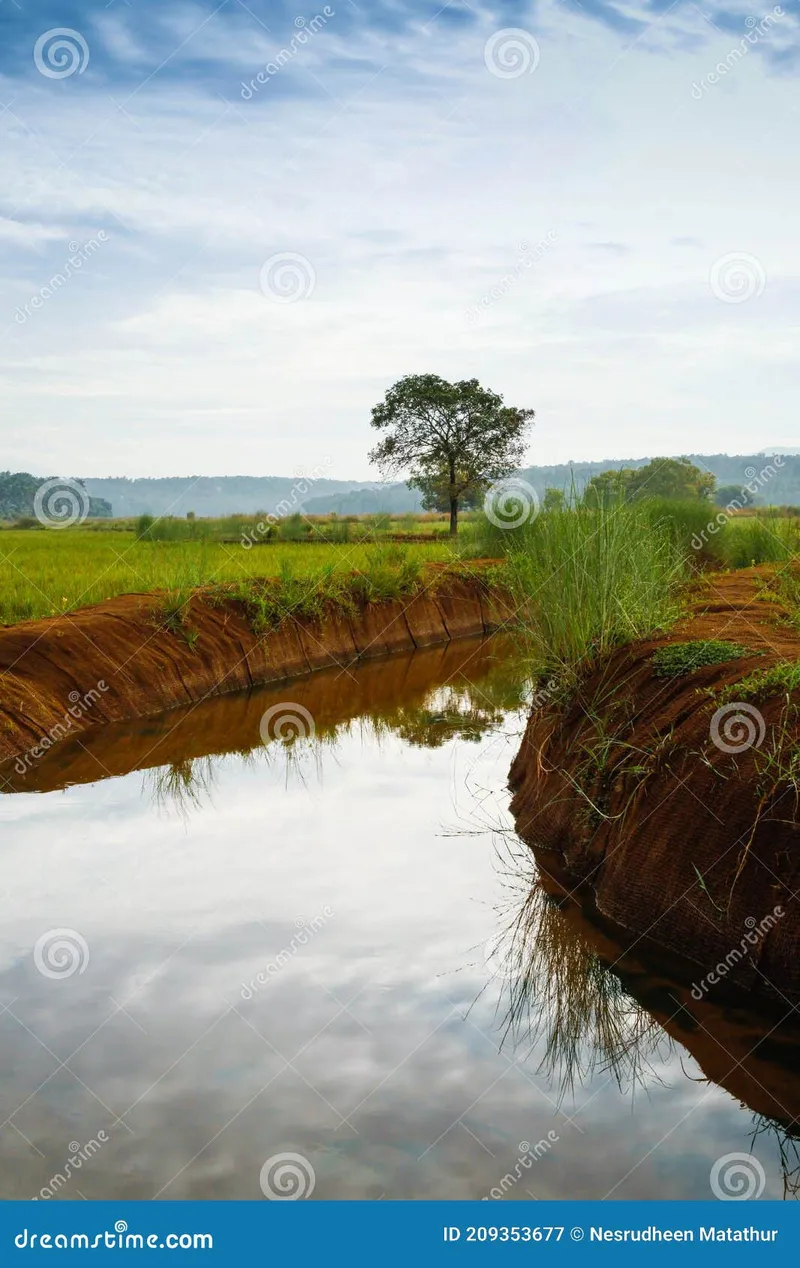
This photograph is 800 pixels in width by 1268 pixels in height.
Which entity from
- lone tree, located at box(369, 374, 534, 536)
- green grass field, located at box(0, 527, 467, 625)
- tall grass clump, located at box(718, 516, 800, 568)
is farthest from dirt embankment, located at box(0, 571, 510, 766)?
lone tree, located at box(369, 374, 534, 536)

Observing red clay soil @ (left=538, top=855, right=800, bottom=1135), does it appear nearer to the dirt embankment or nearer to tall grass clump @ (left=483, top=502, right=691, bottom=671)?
tall grass clump @ (left=483, top=502, right=691, bottom=671)

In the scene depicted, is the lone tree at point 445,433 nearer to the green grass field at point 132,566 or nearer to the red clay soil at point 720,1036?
the green grass field at point 132,566

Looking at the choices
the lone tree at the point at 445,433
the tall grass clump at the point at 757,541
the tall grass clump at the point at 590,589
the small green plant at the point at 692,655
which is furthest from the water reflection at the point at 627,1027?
the lone tree at the point at 445,433

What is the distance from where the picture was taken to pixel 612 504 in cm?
768

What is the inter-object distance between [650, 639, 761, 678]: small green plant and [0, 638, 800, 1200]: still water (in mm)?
1358

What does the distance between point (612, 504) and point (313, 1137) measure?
515 centimetres

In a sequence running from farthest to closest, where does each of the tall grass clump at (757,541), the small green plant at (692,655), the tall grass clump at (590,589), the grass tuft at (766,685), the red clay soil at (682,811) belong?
the tall grass clump at (757,541)
the tall grass clump at (590,589)
the small green plant at (692,655)
the grass tuft at (766,685)
the red clay soil at (682,811)

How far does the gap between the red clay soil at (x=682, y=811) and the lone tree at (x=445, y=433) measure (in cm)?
2855

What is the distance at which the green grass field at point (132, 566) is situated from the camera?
12.0m

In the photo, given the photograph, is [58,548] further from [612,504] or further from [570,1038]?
[570,1038]

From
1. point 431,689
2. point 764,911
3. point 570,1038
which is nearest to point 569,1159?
point 570,1038

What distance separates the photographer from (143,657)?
10.5 metres

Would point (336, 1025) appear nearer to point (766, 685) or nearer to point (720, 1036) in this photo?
point (720, 1036)

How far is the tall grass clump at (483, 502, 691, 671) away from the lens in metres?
7.09
